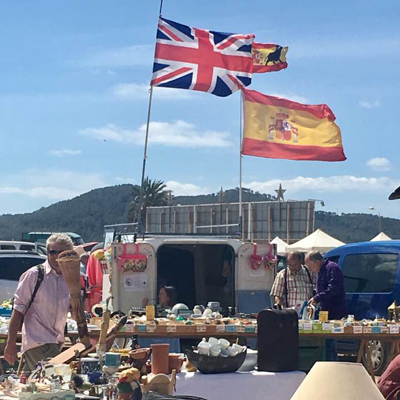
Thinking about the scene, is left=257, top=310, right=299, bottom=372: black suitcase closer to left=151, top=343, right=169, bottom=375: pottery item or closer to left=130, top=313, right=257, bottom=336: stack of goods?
left=151, top=343, right=169, bottom=375: pottery item

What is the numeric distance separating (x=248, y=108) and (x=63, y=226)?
10740cm

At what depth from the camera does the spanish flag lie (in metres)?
18.3

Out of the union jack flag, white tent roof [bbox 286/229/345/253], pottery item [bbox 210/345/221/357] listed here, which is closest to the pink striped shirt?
pottery item [bbox 210/345/221/357]

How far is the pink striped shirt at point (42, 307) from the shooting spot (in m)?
6.07

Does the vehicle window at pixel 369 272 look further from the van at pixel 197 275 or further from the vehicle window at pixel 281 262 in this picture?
the vehicle window at pixel 281 262

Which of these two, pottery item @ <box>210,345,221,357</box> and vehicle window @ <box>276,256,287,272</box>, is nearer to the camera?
pottery item @ <box>210,345,221,357</box>

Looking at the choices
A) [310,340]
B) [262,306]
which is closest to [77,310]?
[310,340]

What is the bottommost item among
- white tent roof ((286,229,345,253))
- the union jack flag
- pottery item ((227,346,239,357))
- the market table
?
the market table

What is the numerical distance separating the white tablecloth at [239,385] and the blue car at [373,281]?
5138 millimetres

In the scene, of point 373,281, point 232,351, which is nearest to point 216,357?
point 232,351

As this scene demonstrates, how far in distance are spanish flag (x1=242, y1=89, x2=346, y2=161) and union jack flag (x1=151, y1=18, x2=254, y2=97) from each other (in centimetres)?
59

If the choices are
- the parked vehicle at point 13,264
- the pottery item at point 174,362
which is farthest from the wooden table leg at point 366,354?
the parked vehicle at point 13,264

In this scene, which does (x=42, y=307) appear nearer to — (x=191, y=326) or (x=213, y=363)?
(x=213, y=363)

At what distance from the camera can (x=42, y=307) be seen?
6086 millimetres
